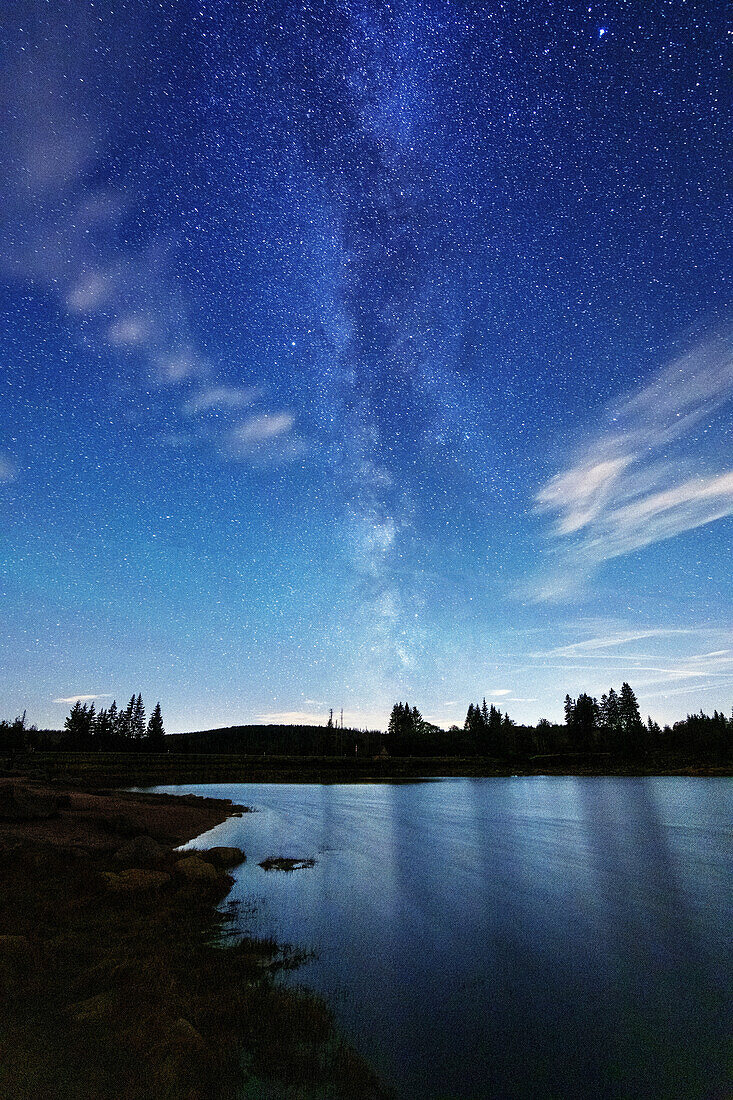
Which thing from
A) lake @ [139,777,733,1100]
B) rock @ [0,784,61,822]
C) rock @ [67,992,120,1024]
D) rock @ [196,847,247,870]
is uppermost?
rock @ [0,784,61,822]

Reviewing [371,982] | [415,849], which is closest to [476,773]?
[415,849]

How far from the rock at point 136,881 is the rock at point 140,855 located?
285cm

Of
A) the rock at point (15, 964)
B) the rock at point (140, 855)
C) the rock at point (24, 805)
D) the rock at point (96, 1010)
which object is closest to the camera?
the rock at point (96, 1010)

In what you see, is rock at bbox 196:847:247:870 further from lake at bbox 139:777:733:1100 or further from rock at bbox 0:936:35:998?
rock at bbox 0:936:35:998

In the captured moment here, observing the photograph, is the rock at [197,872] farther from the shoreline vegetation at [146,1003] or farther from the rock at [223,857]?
the rock at [223,857]

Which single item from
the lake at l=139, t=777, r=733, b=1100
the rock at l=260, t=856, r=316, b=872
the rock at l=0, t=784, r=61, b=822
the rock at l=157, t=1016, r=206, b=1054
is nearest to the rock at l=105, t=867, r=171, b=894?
the lake at l=139, t=777, r=733, b=1100

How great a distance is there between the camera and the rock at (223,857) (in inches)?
1329

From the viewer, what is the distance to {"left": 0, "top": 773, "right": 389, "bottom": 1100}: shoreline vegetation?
1037cm

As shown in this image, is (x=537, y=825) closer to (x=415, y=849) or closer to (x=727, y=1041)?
(x=415, y=849)

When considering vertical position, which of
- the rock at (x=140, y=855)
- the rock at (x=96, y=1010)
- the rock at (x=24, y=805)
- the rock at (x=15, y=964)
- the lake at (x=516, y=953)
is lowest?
the lake at (x=516, y=953)

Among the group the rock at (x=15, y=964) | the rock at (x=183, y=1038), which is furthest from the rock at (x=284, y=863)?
the rock at (x=183, y=1038)

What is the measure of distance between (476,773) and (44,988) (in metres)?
198

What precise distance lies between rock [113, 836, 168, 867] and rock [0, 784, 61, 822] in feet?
46.6

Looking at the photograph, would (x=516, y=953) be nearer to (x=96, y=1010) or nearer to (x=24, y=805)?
(x=96, y=1010)
